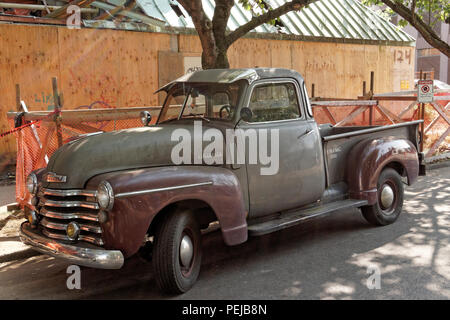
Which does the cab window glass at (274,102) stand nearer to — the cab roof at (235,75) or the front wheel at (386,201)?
the cab roof at (235,75)

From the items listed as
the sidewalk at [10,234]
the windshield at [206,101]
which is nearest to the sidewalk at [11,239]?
the sidewalk at [10,234]

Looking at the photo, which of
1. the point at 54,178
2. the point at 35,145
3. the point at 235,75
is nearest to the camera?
the point at 54,178

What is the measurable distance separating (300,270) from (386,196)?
7.26ft

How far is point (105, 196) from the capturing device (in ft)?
14.1

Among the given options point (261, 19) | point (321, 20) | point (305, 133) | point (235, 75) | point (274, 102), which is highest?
point (321, 20)

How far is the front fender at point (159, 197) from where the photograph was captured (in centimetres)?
437

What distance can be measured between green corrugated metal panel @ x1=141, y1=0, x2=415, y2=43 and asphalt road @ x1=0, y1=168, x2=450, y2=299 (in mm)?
8667

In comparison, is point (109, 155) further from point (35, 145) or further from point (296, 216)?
point (35, 145)

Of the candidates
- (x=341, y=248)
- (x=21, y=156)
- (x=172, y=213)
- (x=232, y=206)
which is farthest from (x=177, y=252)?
(x=21, y=156)

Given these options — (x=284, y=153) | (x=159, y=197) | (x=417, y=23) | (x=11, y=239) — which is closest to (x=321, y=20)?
(x=417, y=23)

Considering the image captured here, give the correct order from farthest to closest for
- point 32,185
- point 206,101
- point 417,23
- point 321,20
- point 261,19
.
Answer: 1. point 321,20
2. point 417,23
3. point 261,19
4. point 206,101
5. point 32,185

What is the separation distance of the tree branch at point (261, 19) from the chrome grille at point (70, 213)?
4.96 meters

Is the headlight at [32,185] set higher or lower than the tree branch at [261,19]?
lower

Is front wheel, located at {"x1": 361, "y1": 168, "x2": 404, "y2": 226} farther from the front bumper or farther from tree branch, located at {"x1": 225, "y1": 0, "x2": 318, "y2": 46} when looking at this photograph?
the front bumper
